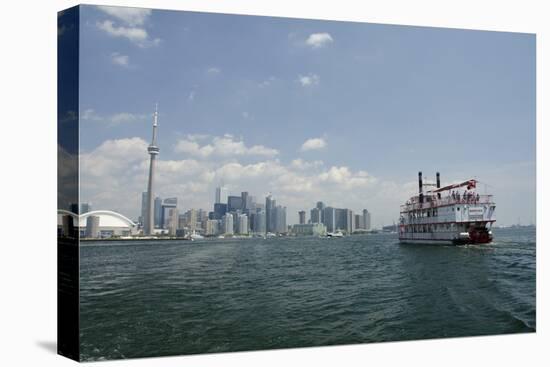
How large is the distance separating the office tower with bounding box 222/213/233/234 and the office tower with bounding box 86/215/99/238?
2.28m

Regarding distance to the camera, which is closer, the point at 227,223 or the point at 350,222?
Result: the point at 350,222

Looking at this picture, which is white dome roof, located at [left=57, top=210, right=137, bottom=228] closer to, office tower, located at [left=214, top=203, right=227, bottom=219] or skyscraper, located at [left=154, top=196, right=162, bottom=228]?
skyscraper, located at [left=154, top=196, right=162, bottom=228]

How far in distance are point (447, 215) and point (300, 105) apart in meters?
5.01

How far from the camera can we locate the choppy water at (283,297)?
6.88m

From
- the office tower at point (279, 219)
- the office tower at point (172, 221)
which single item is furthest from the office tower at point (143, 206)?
the office tower at point (279, 219)

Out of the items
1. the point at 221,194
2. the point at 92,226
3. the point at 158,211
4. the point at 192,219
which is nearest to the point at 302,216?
the point at 221,194

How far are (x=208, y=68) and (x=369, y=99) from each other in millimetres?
2370

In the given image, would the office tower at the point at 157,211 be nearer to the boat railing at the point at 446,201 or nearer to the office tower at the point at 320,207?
the office tower at the point at 320,207

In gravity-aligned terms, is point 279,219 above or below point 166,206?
below

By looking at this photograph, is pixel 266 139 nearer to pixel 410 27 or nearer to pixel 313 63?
pixel 313 63

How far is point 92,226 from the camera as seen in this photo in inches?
276

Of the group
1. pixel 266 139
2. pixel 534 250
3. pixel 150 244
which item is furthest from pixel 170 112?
pixel 534 250

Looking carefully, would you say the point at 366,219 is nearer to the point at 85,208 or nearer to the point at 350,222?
the point at 350,222

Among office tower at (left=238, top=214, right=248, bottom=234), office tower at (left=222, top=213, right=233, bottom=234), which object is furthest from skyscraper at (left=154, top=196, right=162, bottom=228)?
office tower at (left=238, top=214, right=248, bottom=234)
